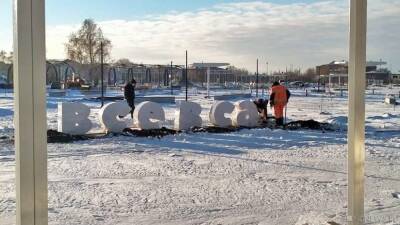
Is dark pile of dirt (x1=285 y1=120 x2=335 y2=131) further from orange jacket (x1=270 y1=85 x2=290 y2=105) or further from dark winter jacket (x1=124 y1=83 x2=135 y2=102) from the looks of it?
dark winter jacket (x1=124 y1=83 x2=135 y2=102)

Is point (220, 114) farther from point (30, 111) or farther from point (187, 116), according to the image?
point (30, 111)

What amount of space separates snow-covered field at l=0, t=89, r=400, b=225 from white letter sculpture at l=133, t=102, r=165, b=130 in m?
1.55

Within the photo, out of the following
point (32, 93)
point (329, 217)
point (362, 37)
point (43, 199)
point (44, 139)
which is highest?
point (362, 37)

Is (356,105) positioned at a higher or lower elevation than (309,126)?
higher

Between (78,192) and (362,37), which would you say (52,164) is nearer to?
(78,192)

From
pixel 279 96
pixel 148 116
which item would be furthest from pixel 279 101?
pixel 148 116

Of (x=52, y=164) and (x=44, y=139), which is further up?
(x=44, y=139)

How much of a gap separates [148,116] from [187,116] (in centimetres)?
128

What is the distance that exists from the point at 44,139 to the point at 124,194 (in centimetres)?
492

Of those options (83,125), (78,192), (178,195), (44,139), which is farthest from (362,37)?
(83,125)

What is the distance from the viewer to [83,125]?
1428 cm

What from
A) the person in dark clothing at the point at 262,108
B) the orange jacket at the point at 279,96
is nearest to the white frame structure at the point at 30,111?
the orange jacket at the point at 279,96

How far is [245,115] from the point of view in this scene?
56.3ft

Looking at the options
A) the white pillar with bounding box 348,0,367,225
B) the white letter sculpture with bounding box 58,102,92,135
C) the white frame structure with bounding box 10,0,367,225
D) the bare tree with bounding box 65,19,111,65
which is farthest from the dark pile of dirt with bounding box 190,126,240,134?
the bare tree with bounding box 65,19,111,65
